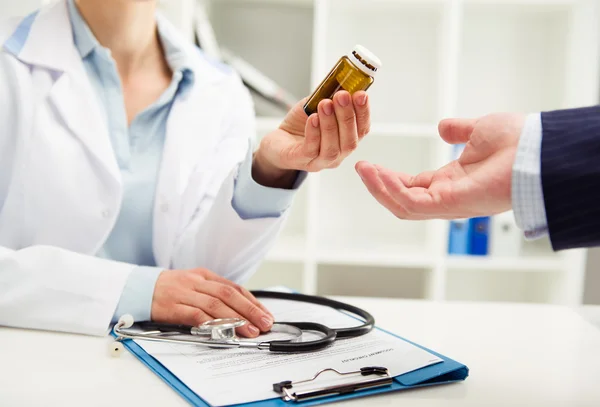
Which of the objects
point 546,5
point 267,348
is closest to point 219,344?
point 267,348

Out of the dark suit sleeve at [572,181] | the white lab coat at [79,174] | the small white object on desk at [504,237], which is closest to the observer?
the dark suit sleeve at [572,181]

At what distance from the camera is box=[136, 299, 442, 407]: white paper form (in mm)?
654

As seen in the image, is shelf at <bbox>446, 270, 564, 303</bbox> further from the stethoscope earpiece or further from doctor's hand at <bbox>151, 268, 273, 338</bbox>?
the stethoscope earpiece

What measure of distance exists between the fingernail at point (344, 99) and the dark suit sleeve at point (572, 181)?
260 millimetres

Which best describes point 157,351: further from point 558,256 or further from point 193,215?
point 558,256

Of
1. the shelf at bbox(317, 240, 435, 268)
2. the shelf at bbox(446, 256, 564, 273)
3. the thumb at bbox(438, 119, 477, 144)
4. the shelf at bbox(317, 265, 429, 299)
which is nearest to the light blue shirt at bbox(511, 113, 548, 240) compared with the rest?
the thumb at bbox(438, 119, 477, 144)

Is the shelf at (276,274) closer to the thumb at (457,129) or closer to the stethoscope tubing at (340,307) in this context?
the stethoscope tubing at (340,307)

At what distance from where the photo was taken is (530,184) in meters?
0.65

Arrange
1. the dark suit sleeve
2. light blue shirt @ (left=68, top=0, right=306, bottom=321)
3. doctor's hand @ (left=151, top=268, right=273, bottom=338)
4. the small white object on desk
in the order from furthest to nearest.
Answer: the small white object on desk, light blue shirt @ (left=68, top=0, right=306, bottom=321), doctor's hand @ (left=151, top=268, right=273, bottom=338), the dark suit sleeve

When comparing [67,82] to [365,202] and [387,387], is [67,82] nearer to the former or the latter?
[387,387]

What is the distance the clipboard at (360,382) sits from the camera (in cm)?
63

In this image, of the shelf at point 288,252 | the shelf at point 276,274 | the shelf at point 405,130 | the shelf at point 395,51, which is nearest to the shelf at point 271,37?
the shelf at point 395,51

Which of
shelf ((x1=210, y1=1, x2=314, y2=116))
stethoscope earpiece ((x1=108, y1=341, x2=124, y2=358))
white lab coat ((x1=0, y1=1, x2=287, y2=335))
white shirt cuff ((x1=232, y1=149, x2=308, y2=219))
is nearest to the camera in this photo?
stethoscope earpiece ((x1=108, y1=341, x2=124, y2=358))

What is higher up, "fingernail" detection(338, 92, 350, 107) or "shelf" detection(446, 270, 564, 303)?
"fingernail" detection(338, 92, 350, 107)
